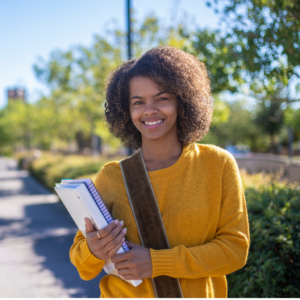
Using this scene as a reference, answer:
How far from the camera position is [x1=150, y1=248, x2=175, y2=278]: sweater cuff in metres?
1.48

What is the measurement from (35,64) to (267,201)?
20.3 metres

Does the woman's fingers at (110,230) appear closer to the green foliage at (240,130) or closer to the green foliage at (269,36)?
the green foliage at (269,36)

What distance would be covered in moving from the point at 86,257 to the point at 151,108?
770mm

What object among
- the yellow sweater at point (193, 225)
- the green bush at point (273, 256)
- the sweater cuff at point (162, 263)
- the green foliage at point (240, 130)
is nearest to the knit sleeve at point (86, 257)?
the yellow sweater at point (193, 225)

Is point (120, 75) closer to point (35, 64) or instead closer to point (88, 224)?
point (88, 224)

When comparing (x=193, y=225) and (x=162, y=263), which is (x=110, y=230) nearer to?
(x=162, y=263)

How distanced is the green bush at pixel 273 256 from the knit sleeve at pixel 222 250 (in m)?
1.51

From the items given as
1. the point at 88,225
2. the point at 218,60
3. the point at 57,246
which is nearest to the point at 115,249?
the point at 88,225

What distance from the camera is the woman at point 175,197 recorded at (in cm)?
149

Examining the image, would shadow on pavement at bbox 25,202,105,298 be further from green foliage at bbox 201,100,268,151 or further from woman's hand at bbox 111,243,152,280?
green foliage at bbox 201,100,268,151

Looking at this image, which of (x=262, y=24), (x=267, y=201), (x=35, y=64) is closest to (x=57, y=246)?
(x=267, y=201)

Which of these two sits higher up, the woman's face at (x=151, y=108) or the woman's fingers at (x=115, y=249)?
the woman's face at (x=151, y=108)

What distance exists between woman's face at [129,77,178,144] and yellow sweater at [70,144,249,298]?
19 cm

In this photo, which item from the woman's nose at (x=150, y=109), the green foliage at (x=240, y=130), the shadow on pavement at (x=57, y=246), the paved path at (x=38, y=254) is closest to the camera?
the woman's nose at (x=150, y=109)
